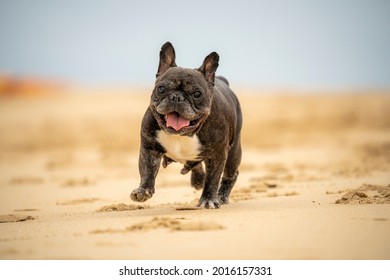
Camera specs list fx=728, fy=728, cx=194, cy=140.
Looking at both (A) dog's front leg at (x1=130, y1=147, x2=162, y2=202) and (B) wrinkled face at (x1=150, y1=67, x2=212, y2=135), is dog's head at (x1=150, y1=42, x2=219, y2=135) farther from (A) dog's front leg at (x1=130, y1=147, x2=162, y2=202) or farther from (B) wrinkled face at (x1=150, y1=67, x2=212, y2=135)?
(A) dog's front leg at (x1=130, y1=147, x2=162, y2=202)

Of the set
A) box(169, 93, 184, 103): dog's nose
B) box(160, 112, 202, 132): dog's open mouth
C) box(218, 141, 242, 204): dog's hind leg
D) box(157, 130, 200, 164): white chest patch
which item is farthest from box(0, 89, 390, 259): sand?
box(169, 93, 184, 103): dog's nose

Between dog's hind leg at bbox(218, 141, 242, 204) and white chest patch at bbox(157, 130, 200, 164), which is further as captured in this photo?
dog's hind leg at bbox(218, 141, 242, 204)

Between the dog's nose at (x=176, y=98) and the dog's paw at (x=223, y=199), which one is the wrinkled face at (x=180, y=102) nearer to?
the dog's nose at (x=176, y=98)

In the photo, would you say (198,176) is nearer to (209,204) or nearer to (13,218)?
(209,204)

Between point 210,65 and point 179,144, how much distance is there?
963mm

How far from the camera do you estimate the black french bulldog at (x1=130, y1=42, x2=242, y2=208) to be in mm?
7348

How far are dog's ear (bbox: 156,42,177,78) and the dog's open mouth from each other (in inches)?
30.2

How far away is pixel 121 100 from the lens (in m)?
45.4

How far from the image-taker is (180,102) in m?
7.24

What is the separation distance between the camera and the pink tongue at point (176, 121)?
7328 mm

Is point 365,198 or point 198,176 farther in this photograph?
point 198,176

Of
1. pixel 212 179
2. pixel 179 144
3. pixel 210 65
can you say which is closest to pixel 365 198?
pixel 212 179

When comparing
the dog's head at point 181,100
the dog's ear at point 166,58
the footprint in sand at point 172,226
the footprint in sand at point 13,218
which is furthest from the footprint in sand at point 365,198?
the footprint in sand at point 13,218
